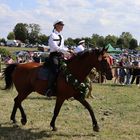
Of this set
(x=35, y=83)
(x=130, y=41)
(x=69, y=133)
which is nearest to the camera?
(x=69, y=133)

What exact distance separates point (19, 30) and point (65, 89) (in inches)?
4990

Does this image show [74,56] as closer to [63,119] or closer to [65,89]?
[65,89]

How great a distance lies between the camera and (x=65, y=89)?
928cm

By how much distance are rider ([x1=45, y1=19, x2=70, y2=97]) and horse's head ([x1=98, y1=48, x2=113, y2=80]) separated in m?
0.98

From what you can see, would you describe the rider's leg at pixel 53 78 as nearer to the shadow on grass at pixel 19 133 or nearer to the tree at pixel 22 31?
the shadow on grass at pixel 19 133

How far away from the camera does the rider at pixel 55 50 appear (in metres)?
9.57

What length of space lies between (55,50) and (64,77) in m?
0.76

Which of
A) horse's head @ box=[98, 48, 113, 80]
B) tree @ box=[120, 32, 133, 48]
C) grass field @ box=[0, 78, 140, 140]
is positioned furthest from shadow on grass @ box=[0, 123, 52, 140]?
tree @ box=[120, 32, 133, 48]

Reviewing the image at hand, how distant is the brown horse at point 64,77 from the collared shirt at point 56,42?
0.34 metres

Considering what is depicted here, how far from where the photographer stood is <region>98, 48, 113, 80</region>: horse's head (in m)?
8.83

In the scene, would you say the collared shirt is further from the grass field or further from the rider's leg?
the grass field

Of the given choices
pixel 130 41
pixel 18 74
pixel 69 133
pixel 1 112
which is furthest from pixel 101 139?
pixel 130 41

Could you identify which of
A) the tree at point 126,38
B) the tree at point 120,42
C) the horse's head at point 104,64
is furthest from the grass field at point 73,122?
the tree at point 126,38

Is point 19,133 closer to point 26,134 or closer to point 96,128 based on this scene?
point 26,134
